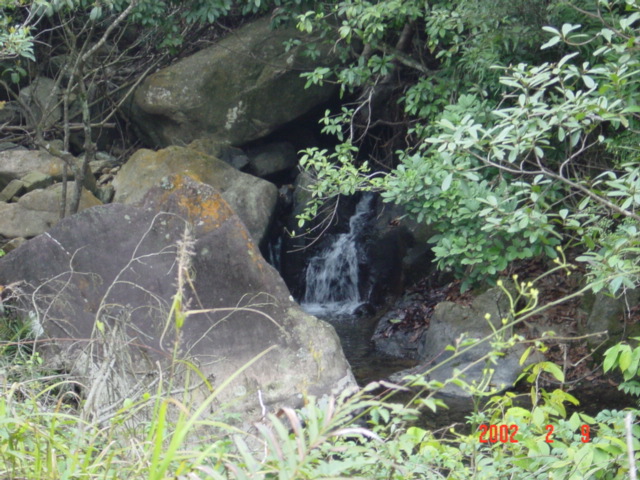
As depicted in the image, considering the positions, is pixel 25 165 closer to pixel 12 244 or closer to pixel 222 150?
pixel 12 244

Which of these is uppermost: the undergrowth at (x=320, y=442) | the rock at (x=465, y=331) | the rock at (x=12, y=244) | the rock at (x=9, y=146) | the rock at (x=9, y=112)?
the undergrowth at (x=320, y=442)

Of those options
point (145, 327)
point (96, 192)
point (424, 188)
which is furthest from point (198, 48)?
point (145, 327)

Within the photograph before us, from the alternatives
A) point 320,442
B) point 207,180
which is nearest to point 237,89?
point 207,180

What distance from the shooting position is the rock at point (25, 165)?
8.49 m

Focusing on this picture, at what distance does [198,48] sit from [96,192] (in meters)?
2.93

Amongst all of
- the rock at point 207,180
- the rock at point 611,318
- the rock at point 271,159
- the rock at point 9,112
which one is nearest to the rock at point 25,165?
the rock at point 207,180

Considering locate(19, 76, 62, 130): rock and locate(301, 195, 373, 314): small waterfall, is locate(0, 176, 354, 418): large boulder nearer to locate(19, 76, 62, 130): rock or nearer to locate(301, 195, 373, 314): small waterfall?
locate(301, 195, 373, 314): small waterfall

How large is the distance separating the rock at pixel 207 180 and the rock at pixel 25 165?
74 centimetres

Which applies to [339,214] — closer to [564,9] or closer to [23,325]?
[564,9]

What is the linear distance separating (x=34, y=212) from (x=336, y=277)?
12.1ft

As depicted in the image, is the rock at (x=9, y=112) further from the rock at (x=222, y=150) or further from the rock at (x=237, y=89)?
the rock at (x=222, y=150)

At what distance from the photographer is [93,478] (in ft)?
6.08

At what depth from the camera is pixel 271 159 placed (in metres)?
10.1
